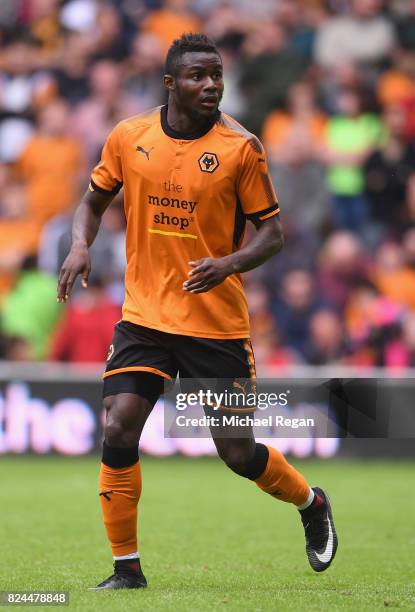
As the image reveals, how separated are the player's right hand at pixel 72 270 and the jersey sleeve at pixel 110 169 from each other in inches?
14.0

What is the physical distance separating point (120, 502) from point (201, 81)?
1.98m

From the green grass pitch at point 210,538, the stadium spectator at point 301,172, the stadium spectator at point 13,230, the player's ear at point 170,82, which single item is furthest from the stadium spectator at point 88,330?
the player's ear at point 170,82

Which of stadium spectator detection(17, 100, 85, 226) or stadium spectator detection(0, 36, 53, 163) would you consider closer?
stadium spectator detection(17, 100, 85, 226)

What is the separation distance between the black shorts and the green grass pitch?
3.14ft

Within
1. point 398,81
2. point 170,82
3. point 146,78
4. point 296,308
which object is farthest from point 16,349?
point 170,82

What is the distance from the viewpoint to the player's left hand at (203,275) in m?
5.84

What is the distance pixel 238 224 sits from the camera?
6320mm

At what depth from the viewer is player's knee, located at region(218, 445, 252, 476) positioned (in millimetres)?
6223

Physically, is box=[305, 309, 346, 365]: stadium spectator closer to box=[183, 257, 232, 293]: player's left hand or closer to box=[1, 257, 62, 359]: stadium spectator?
box=[1, 257, 62, 359]: stadium spectator

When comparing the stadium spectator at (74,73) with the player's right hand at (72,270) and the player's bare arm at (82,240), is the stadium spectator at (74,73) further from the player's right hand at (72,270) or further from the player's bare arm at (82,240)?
the player's right hand at (72,270)

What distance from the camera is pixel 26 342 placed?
1404 centimetres

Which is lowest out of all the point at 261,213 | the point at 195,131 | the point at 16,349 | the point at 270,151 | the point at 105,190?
the point at 16,349

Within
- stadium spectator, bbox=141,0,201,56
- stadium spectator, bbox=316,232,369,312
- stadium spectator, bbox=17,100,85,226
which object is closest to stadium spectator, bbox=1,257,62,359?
stadium spectator, bbox=17,100,85,226

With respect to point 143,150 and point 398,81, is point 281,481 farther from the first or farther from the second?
point 398,81
